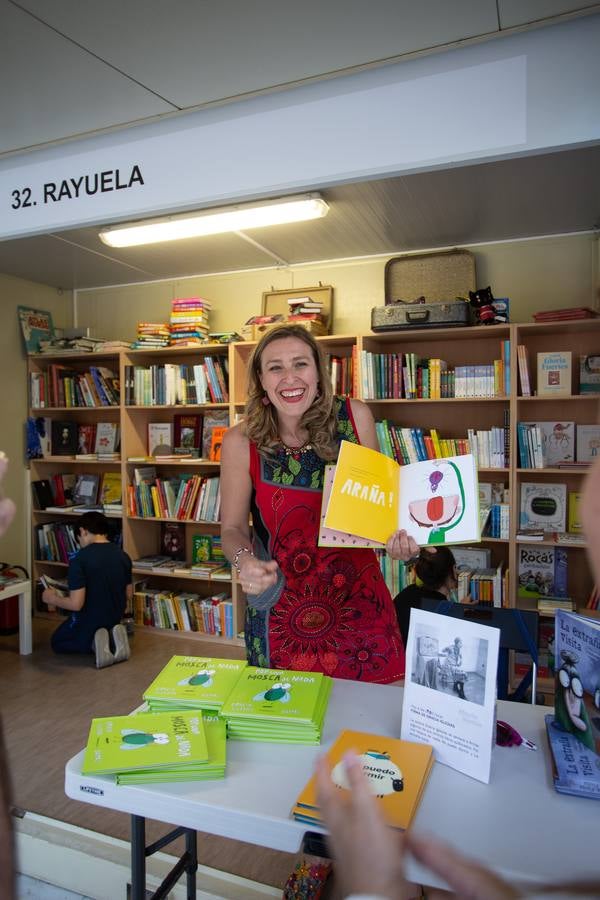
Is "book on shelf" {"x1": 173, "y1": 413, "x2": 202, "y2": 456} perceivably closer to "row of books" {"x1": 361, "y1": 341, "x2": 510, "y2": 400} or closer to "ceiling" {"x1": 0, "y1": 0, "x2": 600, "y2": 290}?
"row of books" {"x1": 361, "y1": 341, "x2": 510, "y2": 400}

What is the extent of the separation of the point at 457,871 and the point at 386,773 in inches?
24.3

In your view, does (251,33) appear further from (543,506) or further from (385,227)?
(543,506)

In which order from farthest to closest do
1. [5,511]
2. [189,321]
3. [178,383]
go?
[178,383] < [189,321] < [5,511]

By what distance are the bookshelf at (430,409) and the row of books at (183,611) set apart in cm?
9

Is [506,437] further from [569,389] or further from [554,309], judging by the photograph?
[554,309]

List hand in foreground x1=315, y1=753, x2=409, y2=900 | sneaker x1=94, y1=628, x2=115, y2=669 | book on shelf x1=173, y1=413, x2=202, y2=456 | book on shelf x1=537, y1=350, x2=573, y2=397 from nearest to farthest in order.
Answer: hand in foreground x1=315, y1=753, x2=409, y2=900
book on shelf x1=537, y1=350, x2=573, y2=397
sneaker x1=94, y1=628, x2=115, y2=669
book on shelf x1=173, y1=413, x2=202, y2=456

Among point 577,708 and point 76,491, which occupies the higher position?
point 76,491

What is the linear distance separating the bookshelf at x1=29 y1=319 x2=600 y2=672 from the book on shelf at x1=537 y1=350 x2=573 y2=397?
0.25 ft

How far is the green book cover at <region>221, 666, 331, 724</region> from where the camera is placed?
53.1 inches

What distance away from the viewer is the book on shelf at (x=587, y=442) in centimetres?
386

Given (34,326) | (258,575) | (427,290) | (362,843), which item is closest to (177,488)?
(34,326)

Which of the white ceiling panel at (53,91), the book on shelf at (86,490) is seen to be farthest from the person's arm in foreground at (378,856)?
the book on shelf at (86,490)

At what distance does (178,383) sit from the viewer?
4.80 meters

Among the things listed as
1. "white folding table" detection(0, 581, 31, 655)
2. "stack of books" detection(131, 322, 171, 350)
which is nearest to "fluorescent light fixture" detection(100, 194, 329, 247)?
"stack of books" detection(131, 322, 171, 350)
